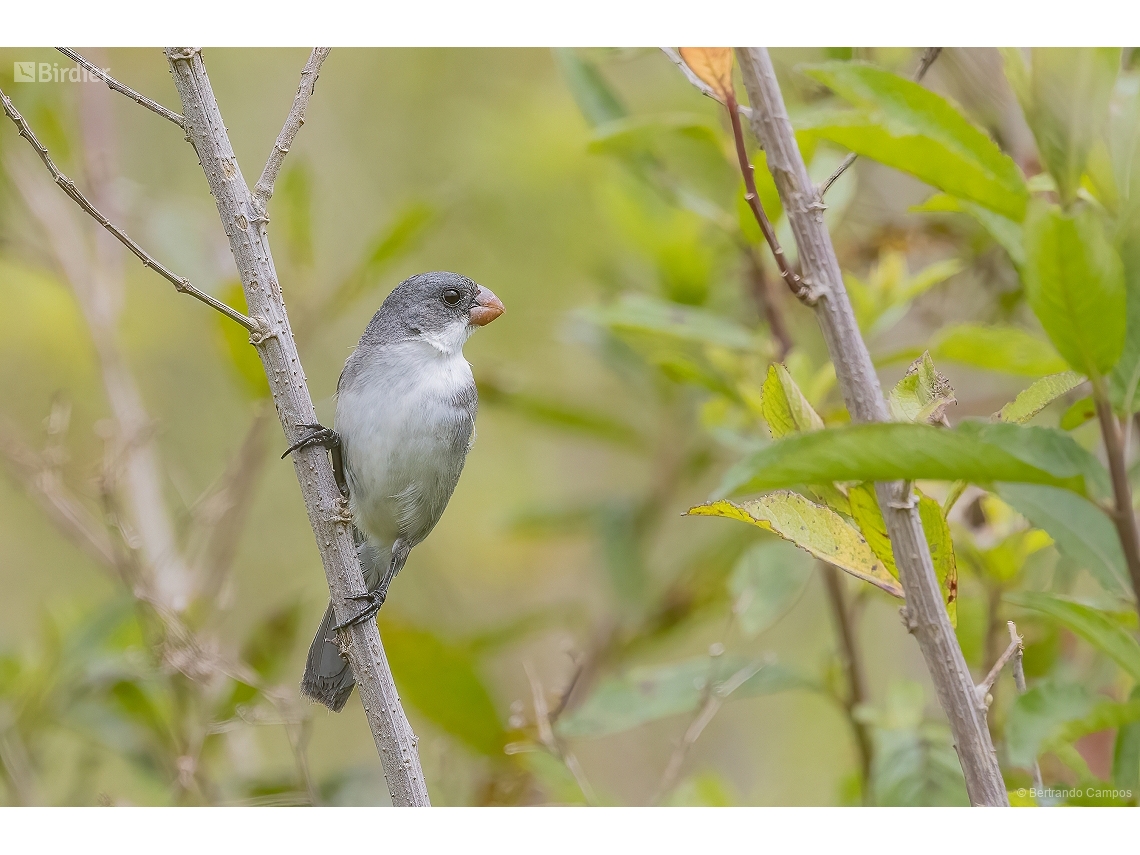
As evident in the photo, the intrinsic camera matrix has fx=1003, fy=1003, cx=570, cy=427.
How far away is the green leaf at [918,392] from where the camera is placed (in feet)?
3.88

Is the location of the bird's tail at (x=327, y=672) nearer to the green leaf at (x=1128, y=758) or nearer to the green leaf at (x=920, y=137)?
the green leaf at (x=920, y=137)

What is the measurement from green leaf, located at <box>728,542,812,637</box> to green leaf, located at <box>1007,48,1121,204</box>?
1.03 meters

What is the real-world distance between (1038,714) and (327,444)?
1059 millimetres

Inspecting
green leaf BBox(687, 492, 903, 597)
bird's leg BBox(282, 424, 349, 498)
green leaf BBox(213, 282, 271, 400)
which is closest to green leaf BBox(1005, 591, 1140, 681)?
green leaf BBox(687, 492, 903, 597)

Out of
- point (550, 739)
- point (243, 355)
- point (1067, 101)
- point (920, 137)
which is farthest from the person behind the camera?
point (243, 355)

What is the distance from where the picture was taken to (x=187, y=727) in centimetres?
226

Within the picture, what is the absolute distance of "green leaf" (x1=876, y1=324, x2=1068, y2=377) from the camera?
1.37m

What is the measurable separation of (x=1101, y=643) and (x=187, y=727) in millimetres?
1878

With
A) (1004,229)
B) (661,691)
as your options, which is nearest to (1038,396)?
(1004,229)

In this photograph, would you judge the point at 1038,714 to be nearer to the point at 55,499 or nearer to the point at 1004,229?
the point at 1004,229

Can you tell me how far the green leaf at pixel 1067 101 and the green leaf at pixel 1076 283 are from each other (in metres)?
0.17

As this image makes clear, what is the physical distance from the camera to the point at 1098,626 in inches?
47.6

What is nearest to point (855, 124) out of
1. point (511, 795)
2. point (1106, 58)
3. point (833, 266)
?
point (833, 266)

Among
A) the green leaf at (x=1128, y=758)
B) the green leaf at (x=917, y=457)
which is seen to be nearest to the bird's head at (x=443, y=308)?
the green leaf at (x=917, y=457)
